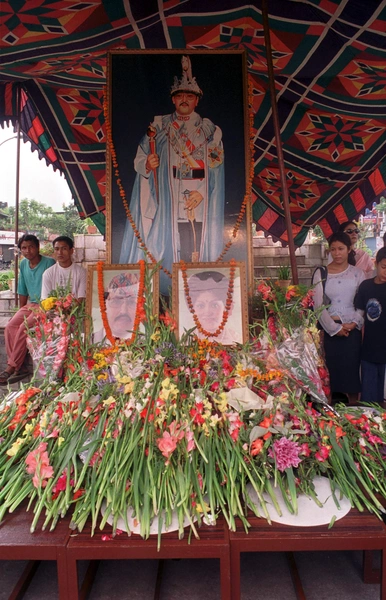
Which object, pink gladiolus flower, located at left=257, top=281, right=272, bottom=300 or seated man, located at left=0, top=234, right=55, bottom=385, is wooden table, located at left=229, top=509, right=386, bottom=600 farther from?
seated man, located at left=0, top=234, right=55, bottom=385

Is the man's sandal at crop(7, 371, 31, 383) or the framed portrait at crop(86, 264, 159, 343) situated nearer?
the framed portrait at crop(86, 264, 159, 343)

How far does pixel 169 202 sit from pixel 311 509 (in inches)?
82.5

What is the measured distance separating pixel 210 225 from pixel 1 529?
2.12m

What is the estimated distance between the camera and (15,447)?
→ 1.83 metres

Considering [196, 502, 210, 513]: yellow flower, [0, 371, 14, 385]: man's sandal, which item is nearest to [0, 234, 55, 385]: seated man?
[0, 371, 14, 385]: man's sandal

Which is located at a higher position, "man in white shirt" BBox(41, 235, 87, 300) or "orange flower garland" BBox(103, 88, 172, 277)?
"orange flower garland" BBox(103, 88, 172, 277)

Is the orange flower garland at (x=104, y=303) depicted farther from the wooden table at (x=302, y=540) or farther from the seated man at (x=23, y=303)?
the wooden table at (x=302, y=540)

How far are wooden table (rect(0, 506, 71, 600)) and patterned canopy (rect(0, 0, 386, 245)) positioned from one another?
2.60 m

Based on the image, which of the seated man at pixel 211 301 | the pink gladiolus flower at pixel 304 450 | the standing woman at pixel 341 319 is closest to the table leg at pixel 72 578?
the pink gladiolus flower at pixel 304 450

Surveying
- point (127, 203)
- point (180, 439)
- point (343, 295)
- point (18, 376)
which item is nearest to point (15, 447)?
point (180, 439)

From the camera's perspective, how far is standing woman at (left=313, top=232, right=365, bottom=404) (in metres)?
3.07

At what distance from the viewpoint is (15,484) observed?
1.71 metres

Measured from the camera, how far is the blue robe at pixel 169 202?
303cm

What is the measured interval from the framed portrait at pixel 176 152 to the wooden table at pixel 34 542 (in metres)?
1.68
